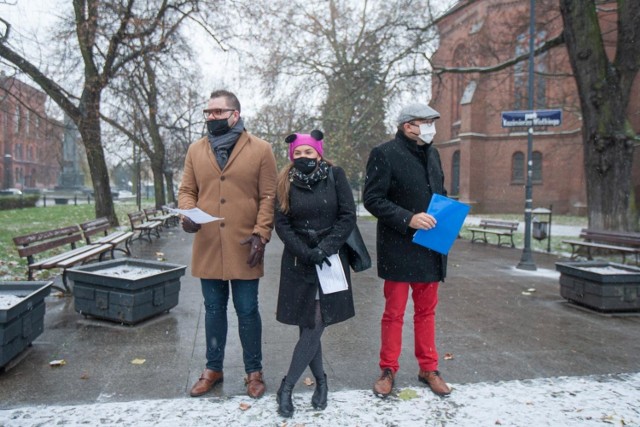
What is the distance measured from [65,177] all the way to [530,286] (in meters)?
52.3

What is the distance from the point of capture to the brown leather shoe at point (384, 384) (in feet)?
11.8

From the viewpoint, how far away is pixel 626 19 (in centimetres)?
1141

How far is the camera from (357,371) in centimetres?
412

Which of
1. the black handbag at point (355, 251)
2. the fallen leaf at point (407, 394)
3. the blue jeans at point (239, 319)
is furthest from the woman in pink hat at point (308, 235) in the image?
the fallen leaf at point (407, 394)

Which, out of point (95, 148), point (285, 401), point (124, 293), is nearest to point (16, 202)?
point (95, 148)

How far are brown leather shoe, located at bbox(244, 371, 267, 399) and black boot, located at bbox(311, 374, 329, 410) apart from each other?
15.6 inches

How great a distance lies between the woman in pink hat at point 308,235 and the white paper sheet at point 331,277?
2 cm

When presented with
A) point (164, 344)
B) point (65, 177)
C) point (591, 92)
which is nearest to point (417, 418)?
point (164, 344)

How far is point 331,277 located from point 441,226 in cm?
90

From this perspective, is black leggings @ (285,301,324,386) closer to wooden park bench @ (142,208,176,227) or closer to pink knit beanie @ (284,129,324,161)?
pink knit beanie @ (284,129,324,161)

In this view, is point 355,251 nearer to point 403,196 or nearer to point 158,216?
point 403,196

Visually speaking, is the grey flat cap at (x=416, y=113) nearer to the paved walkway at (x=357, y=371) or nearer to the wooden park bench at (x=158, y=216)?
the paved walkway at (x=357, y=371)

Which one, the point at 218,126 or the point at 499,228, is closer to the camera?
the point at 218,126

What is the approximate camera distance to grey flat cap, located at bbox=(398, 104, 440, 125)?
11.9 feet
